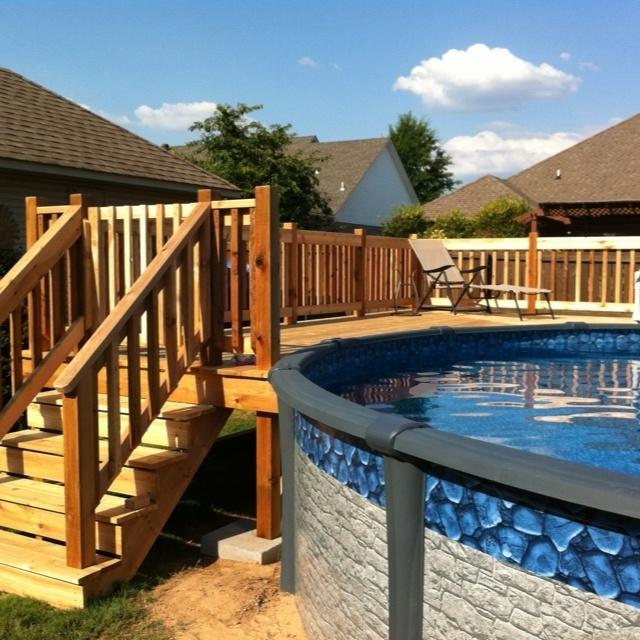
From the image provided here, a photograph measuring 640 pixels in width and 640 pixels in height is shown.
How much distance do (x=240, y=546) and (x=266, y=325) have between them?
1360 millimetres

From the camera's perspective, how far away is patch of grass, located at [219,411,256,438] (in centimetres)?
766

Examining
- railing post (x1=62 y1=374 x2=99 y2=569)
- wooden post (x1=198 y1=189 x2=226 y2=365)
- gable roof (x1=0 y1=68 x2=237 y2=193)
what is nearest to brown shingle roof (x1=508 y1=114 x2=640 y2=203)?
gable roof (x1=0 y1=68 x2=237 y2=193)

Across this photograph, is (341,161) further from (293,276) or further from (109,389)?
(109,389)

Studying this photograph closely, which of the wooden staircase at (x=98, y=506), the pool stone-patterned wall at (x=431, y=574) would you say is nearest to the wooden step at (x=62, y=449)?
the wooden staircase at (x=98, y=506)

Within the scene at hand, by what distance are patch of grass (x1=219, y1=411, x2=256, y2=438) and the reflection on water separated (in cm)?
207

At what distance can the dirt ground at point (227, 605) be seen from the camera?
3.42 metres

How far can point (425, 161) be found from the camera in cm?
5881

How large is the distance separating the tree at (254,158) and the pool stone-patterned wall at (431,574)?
829 inches

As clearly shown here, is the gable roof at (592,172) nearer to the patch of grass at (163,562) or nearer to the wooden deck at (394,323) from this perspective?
the wooden deck at (394,323)

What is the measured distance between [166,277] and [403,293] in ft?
24.4

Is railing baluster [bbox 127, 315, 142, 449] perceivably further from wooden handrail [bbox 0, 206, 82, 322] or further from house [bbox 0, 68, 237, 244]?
house [bbox 0, 68, 237, 244]

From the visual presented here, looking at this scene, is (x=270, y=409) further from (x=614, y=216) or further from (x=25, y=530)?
(x=614, y=216)

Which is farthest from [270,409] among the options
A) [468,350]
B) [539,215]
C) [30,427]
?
[539,215]

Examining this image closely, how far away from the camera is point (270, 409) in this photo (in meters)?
4.46
